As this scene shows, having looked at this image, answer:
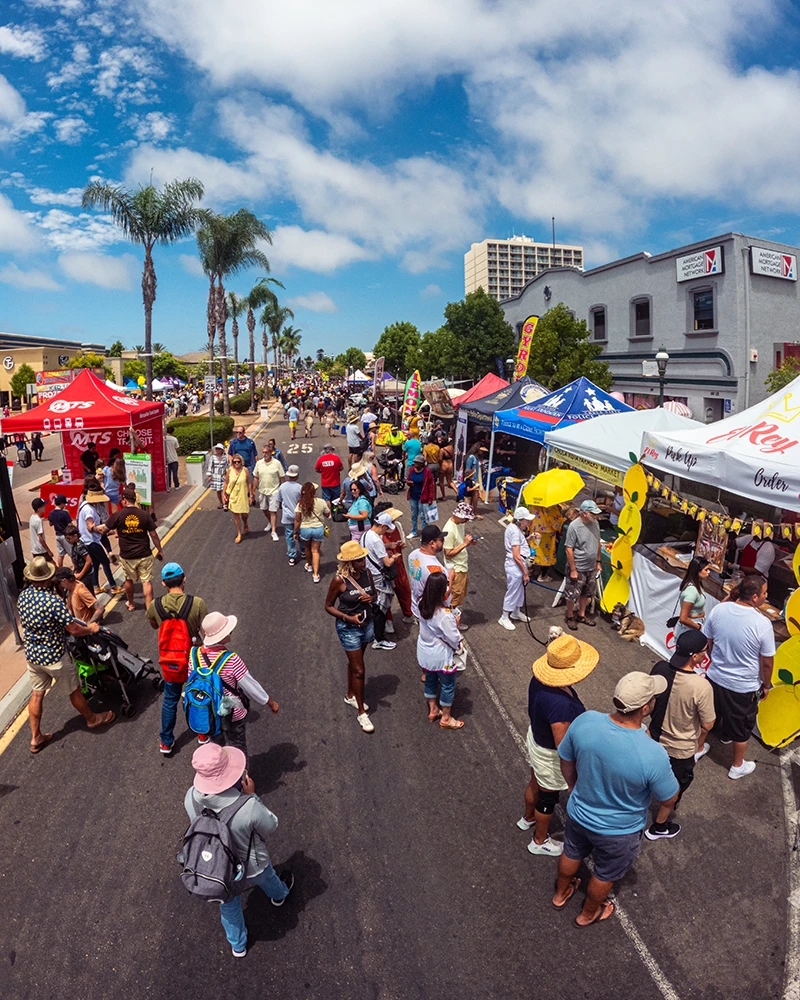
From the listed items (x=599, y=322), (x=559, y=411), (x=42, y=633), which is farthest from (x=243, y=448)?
(x=599, y=322)

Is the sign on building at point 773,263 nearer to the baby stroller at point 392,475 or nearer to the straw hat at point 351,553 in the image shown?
the baby stroller at point 392,475

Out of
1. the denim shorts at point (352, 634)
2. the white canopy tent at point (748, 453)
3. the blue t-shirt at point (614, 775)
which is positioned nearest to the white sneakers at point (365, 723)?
the denim shorts at point (352, 634)

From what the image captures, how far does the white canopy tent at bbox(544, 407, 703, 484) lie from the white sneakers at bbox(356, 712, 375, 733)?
5.41 m

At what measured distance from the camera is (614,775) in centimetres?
348

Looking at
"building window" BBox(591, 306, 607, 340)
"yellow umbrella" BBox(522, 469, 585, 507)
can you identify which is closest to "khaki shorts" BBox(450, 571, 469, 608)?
"yellow umbrella" BBox(522, 469, 585, 507)

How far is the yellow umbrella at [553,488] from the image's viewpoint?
862cm

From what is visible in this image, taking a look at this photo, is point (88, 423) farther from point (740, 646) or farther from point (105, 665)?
point (740, 646)

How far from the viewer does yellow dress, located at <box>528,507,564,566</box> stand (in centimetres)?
1002

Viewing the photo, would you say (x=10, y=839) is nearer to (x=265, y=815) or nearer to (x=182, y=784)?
(x=182, y=784)

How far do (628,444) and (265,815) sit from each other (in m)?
7.96

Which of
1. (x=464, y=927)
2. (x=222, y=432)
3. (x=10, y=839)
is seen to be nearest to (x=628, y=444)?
(x=464, y=927)

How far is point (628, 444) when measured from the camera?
31.4 ft

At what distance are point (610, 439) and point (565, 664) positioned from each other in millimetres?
6478

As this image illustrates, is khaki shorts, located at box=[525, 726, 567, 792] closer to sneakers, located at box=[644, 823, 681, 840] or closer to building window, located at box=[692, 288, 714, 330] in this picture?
sneakers, located at box=[644, 823, 681, 840]
